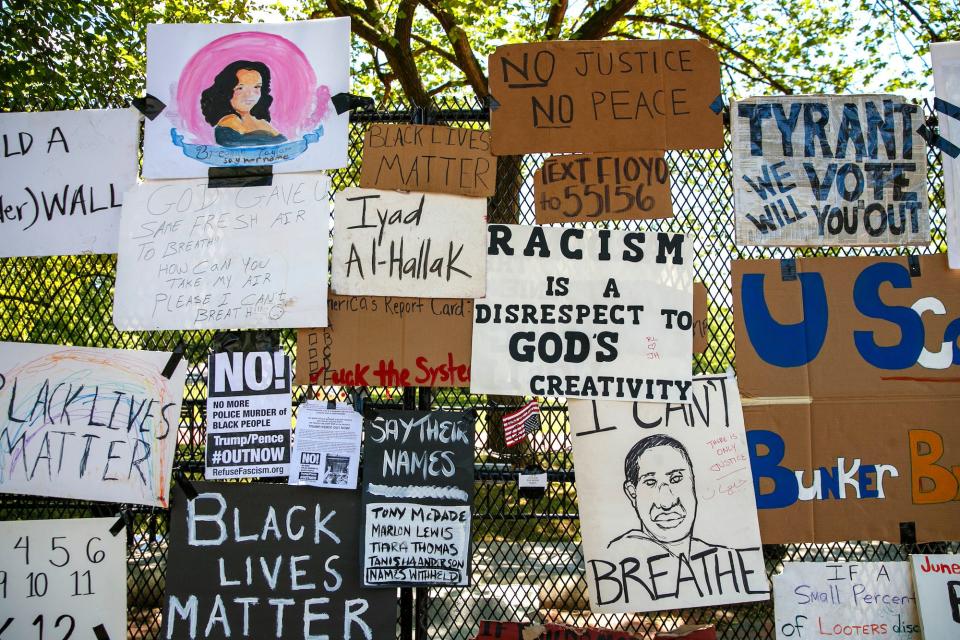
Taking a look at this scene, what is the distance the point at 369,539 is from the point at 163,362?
53.0 inches

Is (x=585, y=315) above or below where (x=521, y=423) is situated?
above

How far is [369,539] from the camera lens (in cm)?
362

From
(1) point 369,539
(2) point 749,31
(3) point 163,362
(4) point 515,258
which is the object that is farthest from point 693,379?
(2) point 749,31

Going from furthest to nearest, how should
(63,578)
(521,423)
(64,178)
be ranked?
(64,178)
(63,578)
(521,423)

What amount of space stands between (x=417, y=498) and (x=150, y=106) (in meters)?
2.36

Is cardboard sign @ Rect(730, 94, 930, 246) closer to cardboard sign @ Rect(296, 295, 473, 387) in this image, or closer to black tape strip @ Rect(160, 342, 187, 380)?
cardboard sign @ Rect(296, 295, 473, 387)

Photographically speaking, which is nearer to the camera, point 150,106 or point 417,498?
point 417,498

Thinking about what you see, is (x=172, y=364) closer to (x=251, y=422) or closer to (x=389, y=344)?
(x=251, y=422)

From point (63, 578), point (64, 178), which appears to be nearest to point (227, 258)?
point (64, 178)

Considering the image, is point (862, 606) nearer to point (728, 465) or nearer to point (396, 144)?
point (728, 465)

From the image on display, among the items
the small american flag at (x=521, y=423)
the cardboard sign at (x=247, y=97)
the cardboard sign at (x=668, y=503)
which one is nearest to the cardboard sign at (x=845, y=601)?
the cardboard sign at (x=668, y=503)

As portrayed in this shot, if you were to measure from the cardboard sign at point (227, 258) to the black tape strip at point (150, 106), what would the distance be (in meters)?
0.41

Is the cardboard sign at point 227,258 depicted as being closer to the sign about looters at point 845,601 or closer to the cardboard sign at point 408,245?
the cardboard sign at point 408,245

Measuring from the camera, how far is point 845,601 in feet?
12.3
